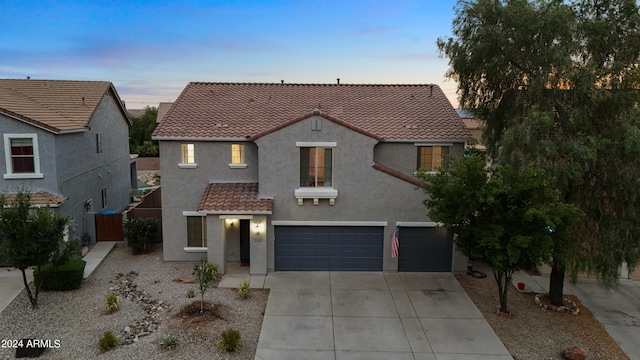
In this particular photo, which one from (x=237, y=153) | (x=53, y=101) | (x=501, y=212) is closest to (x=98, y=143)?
(x=53, y=101)

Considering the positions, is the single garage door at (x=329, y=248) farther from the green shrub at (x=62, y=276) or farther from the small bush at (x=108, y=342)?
the green shrub at (x=62, y=276)

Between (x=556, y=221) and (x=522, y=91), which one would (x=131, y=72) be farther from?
(x=556, y=221)

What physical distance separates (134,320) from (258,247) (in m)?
5.10

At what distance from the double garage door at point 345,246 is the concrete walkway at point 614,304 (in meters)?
3.45

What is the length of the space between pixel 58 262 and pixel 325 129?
9871 mm

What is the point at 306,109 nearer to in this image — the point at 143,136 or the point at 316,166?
the point at 316,166

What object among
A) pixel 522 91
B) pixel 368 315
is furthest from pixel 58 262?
pixel 522 91

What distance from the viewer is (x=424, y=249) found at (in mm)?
16656

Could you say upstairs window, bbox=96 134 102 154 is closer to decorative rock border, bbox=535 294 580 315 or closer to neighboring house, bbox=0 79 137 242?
neighboring house, bbox=0 79 137 242

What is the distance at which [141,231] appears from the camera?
1795 cm

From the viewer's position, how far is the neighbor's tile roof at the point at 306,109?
17.2 m

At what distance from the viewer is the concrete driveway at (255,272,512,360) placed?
35.6ft

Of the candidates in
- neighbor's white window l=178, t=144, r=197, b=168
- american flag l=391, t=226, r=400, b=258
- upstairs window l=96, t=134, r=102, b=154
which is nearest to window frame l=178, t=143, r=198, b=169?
neighbor's white window l=178, t=144, r=197, b=168

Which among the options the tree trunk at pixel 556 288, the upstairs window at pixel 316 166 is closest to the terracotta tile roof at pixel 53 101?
the upstairs window at pixel 316 166
